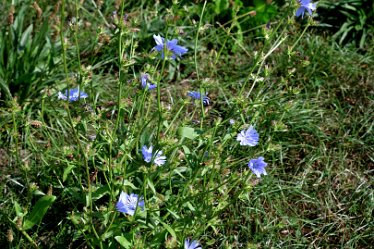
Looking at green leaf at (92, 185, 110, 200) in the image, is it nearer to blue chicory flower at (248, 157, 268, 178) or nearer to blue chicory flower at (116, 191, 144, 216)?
blue chicory flower at (116, 191, 144, 216)

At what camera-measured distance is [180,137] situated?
101 inches

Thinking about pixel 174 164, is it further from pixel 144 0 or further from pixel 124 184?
pixel 144 0

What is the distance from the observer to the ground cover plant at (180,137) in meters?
2.13

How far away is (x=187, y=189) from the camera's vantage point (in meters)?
2.35

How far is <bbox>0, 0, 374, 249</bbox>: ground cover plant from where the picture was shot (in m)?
2.13

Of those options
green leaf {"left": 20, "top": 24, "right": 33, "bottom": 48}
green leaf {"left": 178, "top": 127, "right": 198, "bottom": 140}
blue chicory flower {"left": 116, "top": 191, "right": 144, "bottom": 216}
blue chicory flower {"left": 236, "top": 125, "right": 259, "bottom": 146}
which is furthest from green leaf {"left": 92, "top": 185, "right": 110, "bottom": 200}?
green leaf {"left": 20, "top": 24, "right": 33, "bottom": 48}

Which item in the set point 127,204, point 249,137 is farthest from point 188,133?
point 127,204

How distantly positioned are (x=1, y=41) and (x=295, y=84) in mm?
1664

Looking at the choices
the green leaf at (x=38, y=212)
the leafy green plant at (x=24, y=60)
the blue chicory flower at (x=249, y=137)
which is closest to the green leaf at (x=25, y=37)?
the leafy green plant at (x=24, y=60)

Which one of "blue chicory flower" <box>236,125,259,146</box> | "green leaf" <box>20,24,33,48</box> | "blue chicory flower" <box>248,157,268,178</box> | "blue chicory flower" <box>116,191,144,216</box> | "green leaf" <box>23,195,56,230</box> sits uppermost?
"blue chicory flower" <box>248,157,268,178</box>

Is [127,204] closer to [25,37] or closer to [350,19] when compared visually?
[25,37]

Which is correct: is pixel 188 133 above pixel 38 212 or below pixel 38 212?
above

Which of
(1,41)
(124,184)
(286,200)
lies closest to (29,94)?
(1,41)

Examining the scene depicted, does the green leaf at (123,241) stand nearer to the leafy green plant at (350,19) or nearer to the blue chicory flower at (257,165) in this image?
the blue chicory flower at (257,165)
